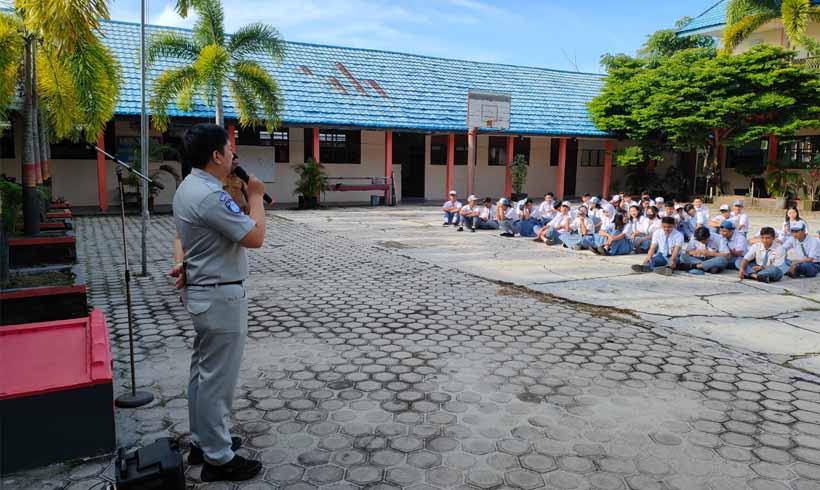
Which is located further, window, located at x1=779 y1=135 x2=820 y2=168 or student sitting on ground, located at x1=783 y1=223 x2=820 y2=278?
window, located at x1=779 y1=135 x2=820 y2=168

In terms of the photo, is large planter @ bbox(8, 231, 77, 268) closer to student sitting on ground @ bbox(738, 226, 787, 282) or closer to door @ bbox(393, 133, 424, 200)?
student sitting on ground @ bbox(738, 226, 787, 282)

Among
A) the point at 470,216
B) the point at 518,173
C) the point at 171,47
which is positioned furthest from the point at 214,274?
the point at 518,173

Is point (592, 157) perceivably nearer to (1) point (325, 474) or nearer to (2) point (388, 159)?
(2) point (388, 159)

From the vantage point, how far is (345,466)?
3.20 m

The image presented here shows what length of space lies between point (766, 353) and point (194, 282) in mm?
4835

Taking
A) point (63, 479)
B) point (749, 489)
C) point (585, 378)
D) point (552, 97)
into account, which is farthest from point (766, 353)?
point (552, 97)

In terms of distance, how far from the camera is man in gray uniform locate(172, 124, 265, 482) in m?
2.83

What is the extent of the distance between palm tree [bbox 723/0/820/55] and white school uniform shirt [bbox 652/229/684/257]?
16482 millimetres

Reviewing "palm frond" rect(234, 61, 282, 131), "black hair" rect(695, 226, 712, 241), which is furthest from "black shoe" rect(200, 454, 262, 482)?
"palm frond" rect(234, 61, 282, 131)

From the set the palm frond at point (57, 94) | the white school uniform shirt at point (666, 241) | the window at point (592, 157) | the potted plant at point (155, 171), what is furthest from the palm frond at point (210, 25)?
the window at point (592, 157)

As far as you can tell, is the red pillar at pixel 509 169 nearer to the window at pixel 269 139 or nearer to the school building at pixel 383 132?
the school building at pixel 383 132

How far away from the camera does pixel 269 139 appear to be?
65.5 ft

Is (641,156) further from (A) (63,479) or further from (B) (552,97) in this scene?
(A) (63,479)

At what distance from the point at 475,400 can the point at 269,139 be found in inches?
679
